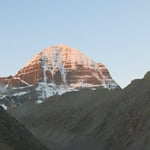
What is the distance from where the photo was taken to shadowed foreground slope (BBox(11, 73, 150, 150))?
70938 mm

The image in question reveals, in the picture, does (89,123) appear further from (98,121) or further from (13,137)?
(13,137)

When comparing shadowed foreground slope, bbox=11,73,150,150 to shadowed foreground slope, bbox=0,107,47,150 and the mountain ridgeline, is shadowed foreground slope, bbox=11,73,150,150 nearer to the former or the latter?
the mountain ridgeline

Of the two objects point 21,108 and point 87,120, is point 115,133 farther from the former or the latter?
point 21,108

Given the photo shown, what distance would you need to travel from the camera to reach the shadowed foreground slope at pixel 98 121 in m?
70.9

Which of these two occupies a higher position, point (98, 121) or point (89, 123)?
point (98, 121)

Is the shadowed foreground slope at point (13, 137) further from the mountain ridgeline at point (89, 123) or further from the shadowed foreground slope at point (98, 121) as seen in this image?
the shadowed foreground slope at point (98, 121)

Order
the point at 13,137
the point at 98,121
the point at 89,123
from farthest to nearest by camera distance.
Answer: the point at 89,123 < the point at 98,121 < the point at 13,137

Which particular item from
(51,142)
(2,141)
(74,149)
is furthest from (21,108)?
(2,141)

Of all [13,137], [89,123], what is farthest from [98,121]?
[13,137]

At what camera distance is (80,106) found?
385 feet

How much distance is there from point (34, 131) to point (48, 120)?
15.3 feet

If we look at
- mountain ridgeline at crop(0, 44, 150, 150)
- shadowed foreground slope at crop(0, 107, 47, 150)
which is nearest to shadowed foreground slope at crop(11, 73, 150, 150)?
mountain ridgeline at crop(0, 44, 150, 150)

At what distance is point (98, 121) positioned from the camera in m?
90.4

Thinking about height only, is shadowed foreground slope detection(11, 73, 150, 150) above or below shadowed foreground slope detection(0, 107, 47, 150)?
below
